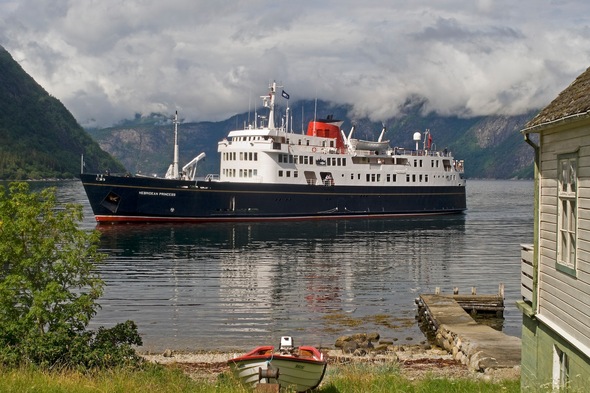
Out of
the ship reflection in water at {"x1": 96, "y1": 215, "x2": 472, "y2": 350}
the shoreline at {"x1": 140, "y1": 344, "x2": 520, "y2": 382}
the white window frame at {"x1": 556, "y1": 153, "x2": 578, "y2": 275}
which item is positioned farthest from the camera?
the ship reflection in water at {"x1": 96, "y1": 215, "x2": 472, "y2": 350}

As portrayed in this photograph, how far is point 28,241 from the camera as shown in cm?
1336

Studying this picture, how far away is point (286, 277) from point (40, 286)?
1953cm

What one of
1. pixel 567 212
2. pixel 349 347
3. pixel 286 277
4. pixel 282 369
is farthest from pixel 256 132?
pixel 567 212

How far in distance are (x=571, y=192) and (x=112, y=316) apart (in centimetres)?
1734

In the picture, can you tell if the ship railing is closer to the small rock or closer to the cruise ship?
the small rock

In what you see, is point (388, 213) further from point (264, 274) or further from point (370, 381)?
point (370, 381)

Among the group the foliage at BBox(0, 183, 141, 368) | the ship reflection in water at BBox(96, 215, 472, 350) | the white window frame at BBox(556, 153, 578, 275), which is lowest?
the ship reflection in water at BBox(96, 215, 472, 350)

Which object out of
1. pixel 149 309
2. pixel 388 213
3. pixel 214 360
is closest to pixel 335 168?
pixel 388 213

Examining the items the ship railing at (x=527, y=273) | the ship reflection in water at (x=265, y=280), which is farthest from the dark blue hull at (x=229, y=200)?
the ship railing at (x=527, y=273)

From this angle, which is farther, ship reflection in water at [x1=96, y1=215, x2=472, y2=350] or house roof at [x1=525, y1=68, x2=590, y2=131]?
ship reflection in water at [x1=96, y1=215, x2=472, y2=350]

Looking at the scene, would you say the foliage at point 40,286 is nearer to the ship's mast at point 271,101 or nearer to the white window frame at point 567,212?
the white window frame at point 567,212

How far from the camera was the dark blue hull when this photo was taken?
53.1 metres

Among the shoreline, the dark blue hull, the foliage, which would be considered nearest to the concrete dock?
the shoreline

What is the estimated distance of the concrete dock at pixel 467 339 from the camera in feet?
50.5
